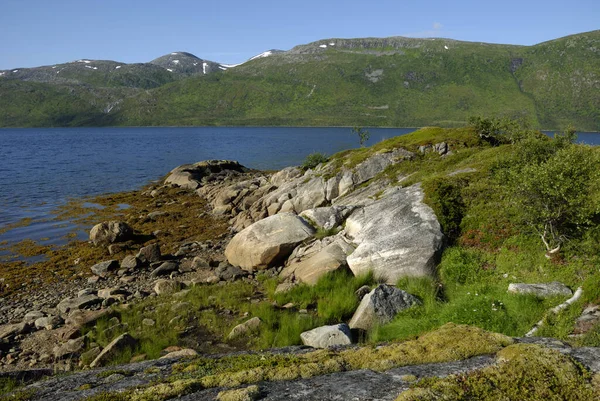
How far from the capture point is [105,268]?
2998 cm

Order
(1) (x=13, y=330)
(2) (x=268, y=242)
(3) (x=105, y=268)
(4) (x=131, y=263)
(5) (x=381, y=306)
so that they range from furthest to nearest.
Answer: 1. (4) (x=131, y=263)
2. (3) (x=105, y=268)
3. (2) (x=268, y=242)
4. (1) (x=13, y=330)
5. (5) (x=381, y=306)

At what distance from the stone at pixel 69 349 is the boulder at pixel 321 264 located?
1098 centimetres

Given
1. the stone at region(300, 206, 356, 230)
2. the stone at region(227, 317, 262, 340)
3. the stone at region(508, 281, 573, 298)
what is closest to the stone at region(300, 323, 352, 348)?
the stone at region(227, 317, 262, 340)

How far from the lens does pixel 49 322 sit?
2061 cm

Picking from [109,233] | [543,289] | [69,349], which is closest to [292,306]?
[69,349]

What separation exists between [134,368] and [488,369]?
302 inches

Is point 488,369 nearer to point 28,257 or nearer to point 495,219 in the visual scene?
point 495,219

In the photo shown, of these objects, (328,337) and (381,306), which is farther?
(381,306)

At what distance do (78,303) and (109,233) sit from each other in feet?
51.4

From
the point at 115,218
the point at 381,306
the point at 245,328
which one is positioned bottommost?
the point at 115,218

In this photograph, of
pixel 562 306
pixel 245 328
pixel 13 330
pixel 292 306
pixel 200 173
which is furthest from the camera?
pixel 200 173

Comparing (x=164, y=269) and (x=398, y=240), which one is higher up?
(x=398, y=240)

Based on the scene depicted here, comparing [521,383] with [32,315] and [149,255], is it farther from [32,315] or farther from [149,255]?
[149,255]

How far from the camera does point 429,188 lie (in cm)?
2466
